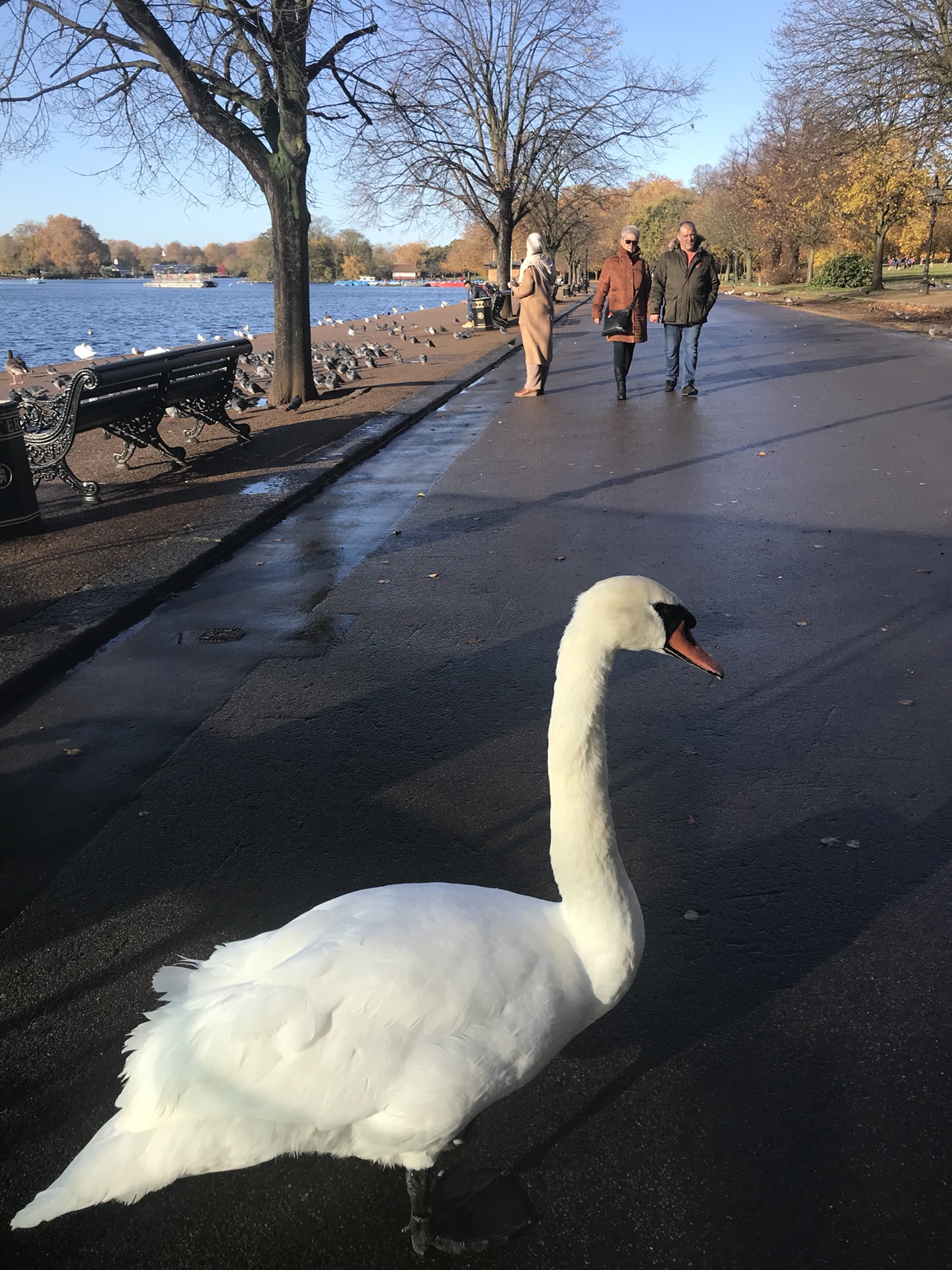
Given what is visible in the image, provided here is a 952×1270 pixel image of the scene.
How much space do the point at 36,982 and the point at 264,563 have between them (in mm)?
4367

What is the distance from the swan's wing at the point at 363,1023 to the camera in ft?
5.75

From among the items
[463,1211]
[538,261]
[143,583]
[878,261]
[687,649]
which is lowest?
[463,1211]

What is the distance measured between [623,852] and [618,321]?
11.1 m

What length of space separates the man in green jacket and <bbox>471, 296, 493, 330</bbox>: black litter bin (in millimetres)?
22317

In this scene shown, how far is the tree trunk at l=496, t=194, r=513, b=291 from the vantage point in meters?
36.8

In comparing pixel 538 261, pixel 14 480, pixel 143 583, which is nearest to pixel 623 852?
pixel 143 583

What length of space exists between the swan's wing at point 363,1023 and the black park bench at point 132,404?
6.93 m

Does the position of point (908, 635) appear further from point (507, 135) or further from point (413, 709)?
point (507, 135)

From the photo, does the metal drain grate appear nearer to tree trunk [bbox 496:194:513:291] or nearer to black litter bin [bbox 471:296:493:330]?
black litter bin [bbox 471:296:493:330]

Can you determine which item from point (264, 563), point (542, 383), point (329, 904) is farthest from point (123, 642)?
point (542, 383)

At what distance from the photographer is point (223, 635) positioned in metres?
5.45

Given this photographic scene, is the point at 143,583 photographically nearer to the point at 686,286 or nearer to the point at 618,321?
the point at 618,321

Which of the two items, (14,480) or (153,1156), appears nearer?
(153,1156)

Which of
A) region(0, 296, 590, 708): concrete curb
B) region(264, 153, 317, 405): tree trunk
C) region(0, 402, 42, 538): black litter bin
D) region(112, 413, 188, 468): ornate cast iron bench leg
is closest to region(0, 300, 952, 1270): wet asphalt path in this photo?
region(0, 296, 590, 708): concrete curb
